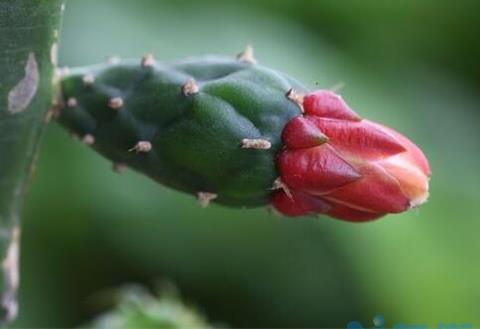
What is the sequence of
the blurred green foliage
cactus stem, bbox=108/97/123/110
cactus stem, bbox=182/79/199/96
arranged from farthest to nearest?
the blurred green foliage < cactus stem, bbox=108/97/123/110 < cactus stem, bbox=182/79/199/96

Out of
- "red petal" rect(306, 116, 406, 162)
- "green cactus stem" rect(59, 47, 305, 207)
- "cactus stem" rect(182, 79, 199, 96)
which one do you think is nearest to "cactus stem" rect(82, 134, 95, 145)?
"green cactus stem" rect(59, 47, 305, 207)

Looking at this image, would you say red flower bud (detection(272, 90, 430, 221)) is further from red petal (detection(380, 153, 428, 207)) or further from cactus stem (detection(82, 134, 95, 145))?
cactus stem (detection(82, 134, 95, 145))

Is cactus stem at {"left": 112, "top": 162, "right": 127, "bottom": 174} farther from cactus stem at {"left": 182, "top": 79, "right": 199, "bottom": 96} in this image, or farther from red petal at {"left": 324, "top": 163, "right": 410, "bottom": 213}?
red petal at {"left": 324, "top": 163, "right": 410, "bottom": 213}

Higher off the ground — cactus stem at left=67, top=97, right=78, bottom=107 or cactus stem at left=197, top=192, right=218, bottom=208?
cactus stem at left=67, top=97, right=78, bottom=107

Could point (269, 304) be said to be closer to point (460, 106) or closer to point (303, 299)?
point (303, 299)

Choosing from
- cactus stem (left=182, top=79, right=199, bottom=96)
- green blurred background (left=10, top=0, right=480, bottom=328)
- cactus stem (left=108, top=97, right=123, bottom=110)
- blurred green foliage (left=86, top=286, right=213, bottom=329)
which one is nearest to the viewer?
cactus stem (left=182, top=79, right=199, bottom=96)

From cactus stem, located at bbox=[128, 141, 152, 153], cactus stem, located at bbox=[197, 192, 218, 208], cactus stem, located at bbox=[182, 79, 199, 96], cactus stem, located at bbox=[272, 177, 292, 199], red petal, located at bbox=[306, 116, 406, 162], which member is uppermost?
cactus stem, located at bbox=[182, 79, 199, 96]

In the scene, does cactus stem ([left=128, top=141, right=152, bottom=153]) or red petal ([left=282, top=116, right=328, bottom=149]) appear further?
cactus stem ([left=128, top=141, right=152, bottom=153])

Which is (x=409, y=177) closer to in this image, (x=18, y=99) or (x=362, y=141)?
(x=362, y=141)
